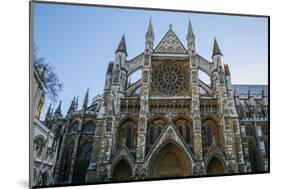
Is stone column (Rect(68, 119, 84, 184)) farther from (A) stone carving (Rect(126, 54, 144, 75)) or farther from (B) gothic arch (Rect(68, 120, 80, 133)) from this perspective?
(A) stone carving (Rect(126, 54, 144, 75))

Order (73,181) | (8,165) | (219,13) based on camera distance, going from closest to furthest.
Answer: (8,165), (73,181), (219,13)

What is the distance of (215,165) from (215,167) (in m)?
0.03

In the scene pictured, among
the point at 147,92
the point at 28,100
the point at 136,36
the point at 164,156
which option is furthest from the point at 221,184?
the point at 28,100

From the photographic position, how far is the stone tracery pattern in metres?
4.77

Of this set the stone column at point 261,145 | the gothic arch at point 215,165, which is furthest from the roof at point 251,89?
the gothic arch at point 215,165

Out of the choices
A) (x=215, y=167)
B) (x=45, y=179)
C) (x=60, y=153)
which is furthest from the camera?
(x=215, y=167)

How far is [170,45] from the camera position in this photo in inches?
184

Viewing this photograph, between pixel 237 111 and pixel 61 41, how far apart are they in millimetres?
3001

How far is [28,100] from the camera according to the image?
3.66m

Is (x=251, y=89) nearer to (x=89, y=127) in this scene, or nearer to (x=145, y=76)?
(x=145, y=76)

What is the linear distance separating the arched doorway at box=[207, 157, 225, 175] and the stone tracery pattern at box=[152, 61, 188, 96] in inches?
47.4

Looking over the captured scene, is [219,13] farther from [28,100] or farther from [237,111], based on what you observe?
[28,100]

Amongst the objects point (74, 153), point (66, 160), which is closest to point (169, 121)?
point (74, 153)

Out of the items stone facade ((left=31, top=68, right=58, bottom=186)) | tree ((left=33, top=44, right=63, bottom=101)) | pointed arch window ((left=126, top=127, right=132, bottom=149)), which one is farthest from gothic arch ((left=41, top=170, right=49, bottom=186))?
pointed arch window ((left=126, top=127, right=132, bottom=149))
